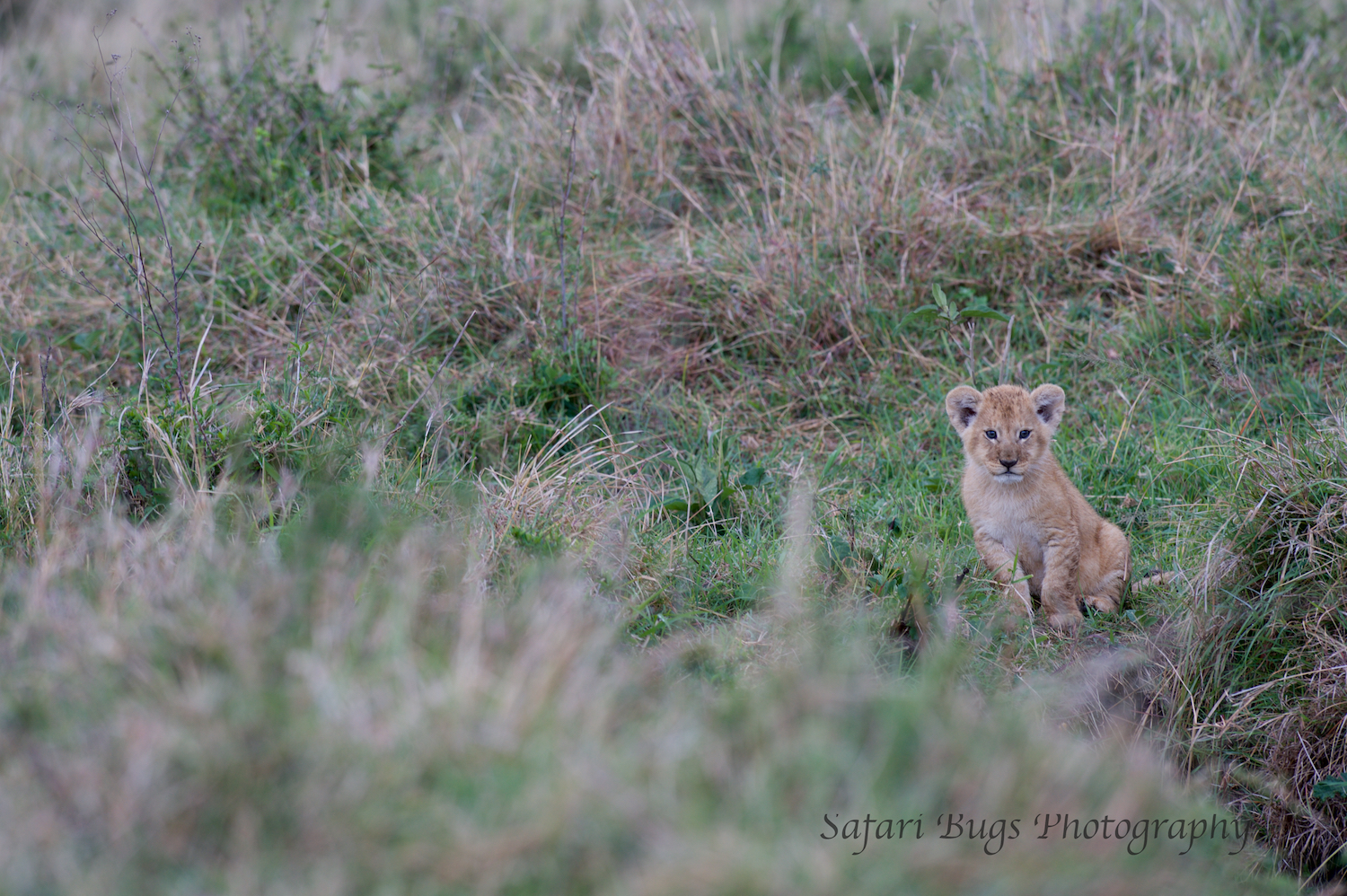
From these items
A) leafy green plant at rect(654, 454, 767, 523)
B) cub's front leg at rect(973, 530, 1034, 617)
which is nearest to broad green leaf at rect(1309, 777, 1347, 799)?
cub's front leg at rect(973, 530, 1034, 617)

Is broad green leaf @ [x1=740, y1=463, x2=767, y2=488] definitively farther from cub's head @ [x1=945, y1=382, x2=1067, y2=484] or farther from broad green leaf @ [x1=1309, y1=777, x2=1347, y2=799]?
broad green leaf @ [x1=1309, y1=777, x2=1347, y2=799]

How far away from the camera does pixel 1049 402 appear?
484cm

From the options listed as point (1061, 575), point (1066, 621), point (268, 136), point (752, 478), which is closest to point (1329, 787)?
point (1066, 621)

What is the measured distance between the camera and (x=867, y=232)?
6.30 m

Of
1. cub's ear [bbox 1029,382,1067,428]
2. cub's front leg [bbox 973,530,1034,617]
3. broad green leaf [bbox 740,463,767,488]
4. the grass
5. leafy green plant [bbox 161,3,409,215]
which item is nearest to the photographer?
the grass

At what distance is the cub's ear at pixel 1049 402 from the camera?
4793 millimetres

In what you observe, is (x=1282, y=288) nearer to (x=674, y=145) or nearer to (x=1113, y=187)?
(x=1113, y=187)

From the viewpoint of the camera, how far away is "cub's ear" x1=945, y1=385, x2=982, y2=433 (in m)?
A: 4.84

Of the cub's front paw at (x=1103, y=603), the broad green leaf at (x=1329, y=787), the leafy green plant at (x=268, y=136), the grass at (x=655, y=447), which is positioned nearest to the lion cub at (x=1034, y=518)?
the cub's front paw at (x=1103, y=603)

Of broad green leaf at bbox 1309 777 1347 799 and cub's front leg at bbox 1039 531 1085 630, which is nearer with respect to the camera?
broad green leaf at bbox 1309 777 1347 799

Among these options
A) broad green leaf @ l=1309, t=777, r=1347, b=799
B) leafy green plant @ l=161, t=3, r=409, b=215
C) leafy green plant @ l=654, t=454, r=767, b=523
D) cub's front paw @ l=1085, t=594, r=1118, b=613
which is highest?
leafy green plant @ l=161, t=3, r=409, b=215

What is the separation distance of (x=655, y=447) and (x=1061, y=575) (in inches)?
75.1

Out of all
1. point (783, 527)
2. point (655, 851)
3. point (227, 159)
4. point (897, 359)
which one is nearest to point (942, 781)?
point (655, 851)

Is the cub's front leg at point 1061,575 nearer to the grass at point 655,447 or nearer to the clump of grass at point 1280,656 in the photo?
the grass at point 655,447
